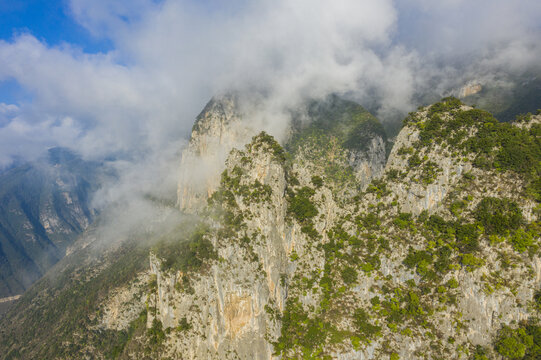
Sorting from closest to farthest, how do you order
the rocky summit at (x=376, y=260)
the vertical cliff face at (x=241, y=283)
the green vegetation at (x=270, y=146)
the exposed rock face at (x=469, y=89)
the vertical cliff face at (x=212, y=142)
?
the rocky summit at (x=376, y=260) → the vertical cliff face at (x=241, y=283) → the green vegetation at (x=270, y=146) → the exposed rock face at (x=469, y=89) → the vertical cliff face at (x=212, y=142)

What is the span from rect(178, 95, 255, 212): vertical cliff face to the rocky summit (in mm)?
66091

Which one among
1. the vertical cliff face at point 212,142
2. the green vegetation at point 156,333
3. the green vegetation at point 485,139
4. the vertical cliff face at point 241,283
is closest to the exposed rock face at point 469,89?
the green vegetation at point 485,139

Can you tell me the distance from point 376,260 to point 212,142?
338 ft

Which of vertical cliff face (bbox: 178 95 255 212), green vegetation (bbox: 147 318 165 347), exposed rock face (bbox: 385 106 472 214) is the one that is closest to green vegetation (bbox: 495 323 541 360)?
exposed rock face (bbox: 385 106 472 214)

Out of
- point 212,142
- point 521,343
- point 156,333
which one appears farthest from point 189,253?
point 212,142

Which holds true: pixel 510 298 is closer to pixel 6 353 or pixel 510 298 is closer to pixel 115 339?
pixel 115 339

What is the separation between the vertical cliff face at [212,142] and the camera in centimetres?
13338

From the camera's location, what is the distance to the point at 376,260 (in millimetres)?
55281

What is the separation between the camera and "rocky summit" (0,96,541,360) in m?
43.0

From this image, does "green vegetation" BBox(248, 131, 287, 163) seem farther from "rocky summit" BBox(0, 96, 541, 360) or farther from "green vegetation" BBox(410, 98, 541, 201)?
"green vegetation" BBox(410, 98, 541, 201)

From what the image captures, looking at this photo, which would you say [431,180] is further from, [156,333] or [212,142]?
[212,142]

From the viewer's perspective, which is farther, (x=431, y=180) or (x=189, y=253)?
(x=189, y=253)

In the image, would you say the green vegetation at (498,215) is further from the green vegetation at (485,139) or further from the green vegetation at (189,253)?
the green vegetation at (189,253)

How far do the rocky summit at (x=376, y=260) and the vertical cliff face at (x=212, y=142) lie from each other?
6609 cm
